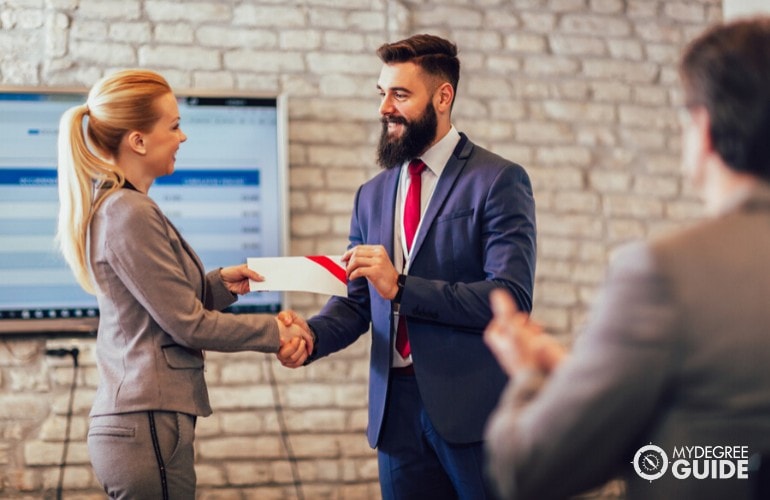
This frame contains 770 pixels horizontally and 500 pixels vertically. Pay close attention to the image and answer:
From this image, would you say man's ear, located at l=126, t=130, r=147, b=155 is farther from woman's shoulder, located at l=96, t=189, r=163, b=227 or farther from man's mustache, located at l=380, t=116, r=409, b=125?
man's mustache, located at l=380, t=116, r=409, b=125

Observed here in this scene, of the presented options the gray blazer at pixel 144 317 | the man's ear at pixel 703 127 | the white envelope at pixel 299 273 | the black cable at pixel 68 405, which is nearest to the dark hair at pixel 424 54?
the white envelope at pixel 299 273

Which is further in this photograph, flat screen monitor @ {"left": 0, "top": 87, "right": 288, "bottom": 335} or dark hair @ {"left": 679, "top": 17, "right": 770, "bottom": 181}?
flat screen monitor @ {"left": 0, "top": 87, "right": 288, "bottom": 335}

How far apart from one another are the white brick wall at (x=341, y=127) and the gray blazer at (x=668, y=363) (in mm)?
2925

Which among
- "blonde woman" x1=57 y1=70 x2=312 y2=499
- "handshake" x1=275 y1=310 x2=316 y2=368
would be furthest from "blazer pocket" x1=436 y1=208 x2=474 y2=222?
"blonde woman" x1=57 y1=70 x2=312 y2=499

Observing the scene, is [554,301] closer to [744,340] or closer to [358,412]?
[358,412]

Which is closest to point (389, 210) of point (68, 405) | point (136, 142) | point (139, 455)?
point (136, 142)

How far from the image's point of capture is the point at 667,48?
177 inches

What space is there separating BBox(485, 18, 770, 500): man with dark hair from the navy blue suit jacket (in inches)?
49.1

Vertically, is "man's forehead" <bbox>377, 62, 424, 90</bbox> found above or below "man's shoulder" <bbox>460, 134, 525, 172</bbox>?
above

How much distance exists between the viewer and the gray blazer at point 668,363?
1.11 meters

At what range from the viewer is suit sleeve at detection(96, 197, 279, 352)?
7.34 ft

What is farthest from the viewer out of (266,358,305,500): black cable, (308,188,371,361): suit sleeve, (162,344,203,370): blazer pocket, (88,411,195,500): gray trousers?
(266,358,305,500): black cable

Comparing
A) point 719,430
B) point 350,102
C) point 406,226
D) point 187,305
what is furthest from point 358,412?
point 719,430

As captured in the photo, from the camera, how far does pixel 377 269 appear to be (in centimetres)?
248
